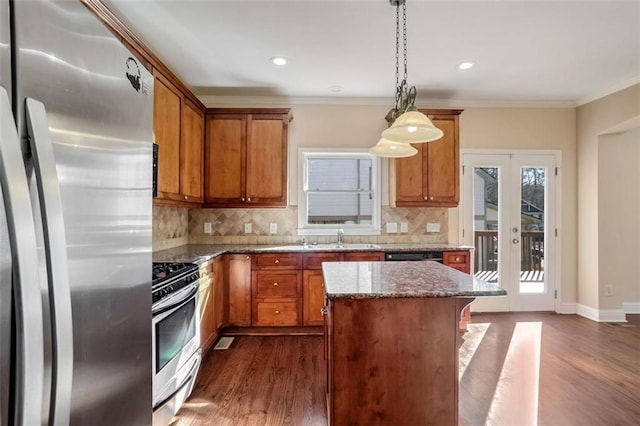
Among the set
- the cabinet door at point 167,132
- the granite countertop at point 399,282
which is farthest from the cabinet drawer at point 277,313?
the cabinet door at point 167,132

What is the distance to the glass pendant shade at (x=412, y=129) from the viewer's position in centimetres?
186

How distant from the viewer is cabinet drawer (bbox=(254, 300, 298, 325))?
11.5 feet

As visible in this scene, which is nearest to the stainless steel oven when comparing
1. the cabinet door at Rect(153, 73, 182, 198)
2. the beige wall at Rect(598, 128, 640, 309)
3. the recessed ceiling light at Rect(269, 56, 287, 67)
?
the cabinet door at Rect(153, 73, 182, 198)

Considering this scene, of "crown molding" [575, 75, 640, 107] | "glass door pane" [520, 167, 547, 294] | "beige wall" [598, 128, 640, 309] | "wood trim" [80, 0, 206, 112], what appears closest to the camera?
"wood trim" [80, 0, 206, 112]

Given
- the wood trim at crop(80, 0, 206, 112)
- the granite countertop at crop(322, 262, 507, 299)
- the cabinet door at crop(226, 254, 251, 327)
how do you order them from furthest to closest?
1. the cabinet door at crop(226, 254, 251, 327)
2. the wood trim at crop(80, 0, 206, 112)
3. the granite countertop at crop(322, 262, 507, 299)

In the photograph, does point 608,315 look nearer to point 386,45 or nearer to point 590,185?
point 590,185

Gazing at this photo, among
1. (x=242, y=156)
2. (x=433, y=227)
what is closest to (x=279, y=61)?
(x=242, y=156)

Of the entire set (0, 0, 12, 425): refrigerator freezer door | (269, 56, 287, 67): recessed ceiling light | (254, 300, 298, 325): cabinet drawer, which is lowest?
(254, 300, 298, 325): cabinet drawer

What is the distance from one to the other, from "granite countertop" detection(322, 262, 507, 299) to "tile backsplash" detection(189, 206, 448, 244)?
1.88m

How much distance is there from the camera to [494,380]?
2.55 m

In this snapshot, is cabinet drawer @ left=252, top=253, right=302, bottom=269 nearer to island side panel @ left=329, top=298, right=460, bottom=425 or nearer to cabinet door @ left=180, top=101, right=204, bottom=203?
cabinet door @ left=180, top=101, right=204, bottom=203

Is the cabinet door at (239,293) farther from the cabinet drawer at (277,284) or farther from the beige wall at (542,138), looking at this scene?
the beige wall at (542,138)

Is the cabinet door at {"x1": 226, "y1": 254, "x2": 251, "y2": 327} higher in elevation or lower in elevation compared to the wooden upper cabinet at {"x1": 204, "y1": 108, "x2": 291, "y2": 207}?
lower

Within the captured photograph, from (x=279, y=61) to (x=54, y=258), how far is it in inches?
119
